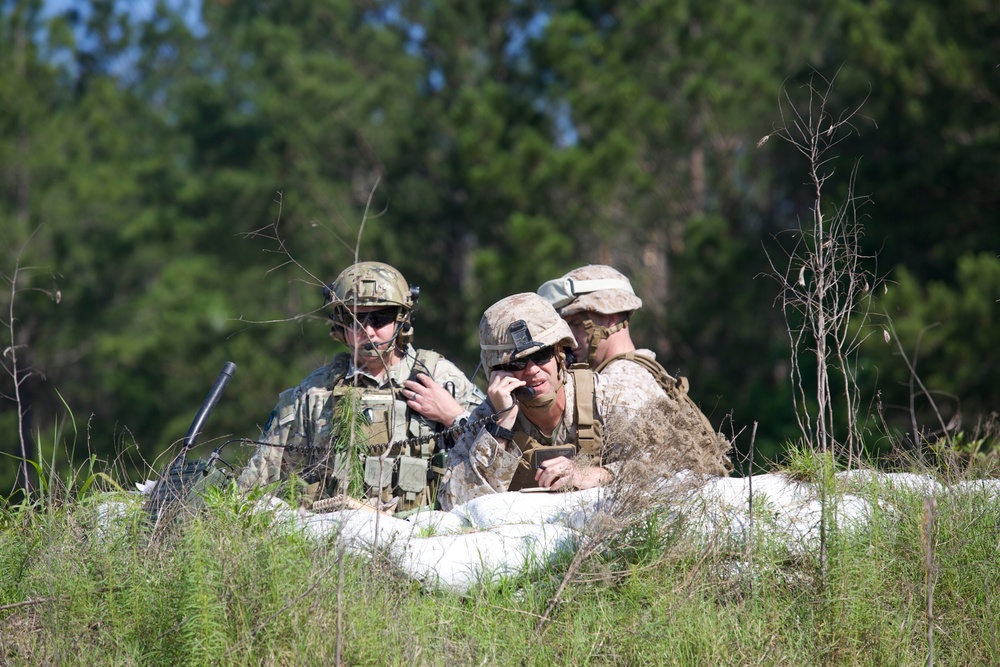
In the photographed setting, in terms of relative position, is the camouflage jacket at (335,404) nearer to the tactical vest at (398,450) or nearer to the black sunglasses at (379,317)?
the tactical vest at (398,450)

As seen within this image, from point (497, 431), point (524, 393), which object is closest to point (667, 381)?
point (524, 393)

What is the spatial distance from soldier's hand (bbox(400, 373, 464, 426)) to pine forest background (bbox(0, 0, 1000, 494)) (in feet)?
16.4

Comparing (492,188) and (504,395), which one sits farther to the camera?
(492,188)

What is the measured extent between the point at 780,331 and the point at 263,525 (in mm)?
11318

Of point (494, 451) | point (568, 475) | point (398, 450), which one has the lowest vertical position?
point (568, 475)

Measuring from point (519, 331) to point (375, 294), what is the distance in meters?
1.23

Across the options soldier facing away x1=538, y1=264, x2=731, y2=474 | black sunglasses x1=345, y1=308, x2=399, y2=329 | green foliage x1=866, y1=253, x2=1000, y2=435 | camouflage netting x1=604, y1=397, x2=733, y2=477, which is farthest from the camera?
green foliage x1=866, y1=253, x2=1000, y2=435

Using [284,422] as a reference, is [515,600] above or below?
below

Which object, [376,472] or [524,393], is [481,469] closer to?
[524,393]

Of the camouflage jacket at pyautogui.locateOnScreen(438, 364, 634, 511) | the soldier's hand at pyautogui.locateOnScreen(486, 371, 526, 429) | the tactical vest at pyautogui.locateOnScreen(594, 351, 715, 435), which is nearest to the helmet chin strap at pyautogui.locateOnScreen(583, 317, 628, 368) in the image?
the tactical vest at pyautogui.locateOnScreen(594, 351, 715, 435)

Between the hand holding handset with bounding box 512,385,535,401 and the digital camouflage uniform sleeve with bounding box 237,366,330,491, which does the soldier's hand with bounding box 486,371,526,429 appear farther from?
the digital camouflage uniform sleeve with bounding box 237,366,330,491

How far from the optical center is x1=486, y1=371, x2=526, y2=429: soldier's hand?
183 inches

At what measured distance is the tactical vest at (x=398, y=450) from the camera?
529 cm

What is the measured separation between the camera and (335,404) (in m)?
5.41
